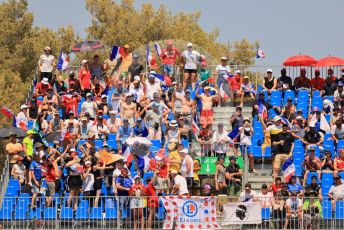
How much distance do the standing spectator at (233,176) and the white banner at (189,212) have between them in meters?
2.03

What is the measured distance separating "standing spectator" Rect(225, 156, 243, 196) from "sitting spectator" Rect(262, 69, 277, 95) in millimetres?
5880

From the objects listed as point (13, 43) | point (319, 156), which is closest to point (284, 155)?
point (319, 156)

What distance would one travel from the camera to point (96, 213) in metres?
40.5

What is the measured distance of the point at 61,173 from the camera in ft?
138

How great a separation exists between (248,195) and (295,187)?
154 centimetres

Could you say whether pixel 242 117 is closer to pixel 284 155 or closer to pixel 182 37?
pixel 284 155

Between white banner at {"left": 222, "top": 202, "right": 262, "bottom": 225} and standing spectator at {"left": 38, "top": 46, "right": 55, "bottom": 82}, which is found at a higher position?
standing spectator at {"left": 38, "top": 46, "right": 55, "bottom": 82}

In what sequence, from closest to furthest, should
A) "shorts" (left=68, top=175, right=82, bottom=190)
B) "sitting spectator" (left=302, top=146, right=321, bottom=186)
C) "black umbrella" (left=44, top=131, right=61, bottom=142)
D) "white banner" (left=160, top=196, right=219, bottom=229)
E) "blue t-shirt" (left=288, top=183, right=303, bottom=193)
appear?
"white banner" (left=160, top=196, right=219, bottom=229), "blue t-shirt" (left=288, top=183, right=303, bottom=193), "shorts" (left=68, top=175, right=82, bottom=190), "sitting spectator" (left=302, top=146, right=321, bottom=186), "black umbrella" (left=44, top=131, right=61, bottom=142)

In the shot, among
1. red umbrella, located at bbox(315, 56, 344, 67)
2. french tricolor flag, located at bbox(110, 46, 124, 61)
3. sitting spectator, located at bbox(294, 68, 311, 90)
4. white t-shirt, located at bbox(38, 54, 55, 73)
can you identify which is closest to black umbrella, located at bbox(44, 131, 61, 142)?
white t-shirt, located at bbox(38, 54, 55, 73)

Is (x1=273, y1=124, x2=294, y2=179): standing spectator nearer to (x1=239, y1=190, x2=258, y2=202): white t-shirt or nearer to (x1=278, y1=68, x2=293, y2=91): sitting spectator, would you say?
(x1=239, y1=190, x2=258, y2=202): white t-shirt

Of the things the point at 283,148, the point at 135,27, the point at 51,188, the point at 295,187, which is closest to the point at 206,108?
the point at 283,148

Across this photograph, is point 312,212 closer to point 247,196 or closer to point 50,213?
point 247,196

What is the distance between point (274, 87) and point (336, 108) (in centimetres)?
267

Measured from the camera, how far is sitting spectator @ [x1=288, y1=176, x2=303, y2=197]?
4091cm
